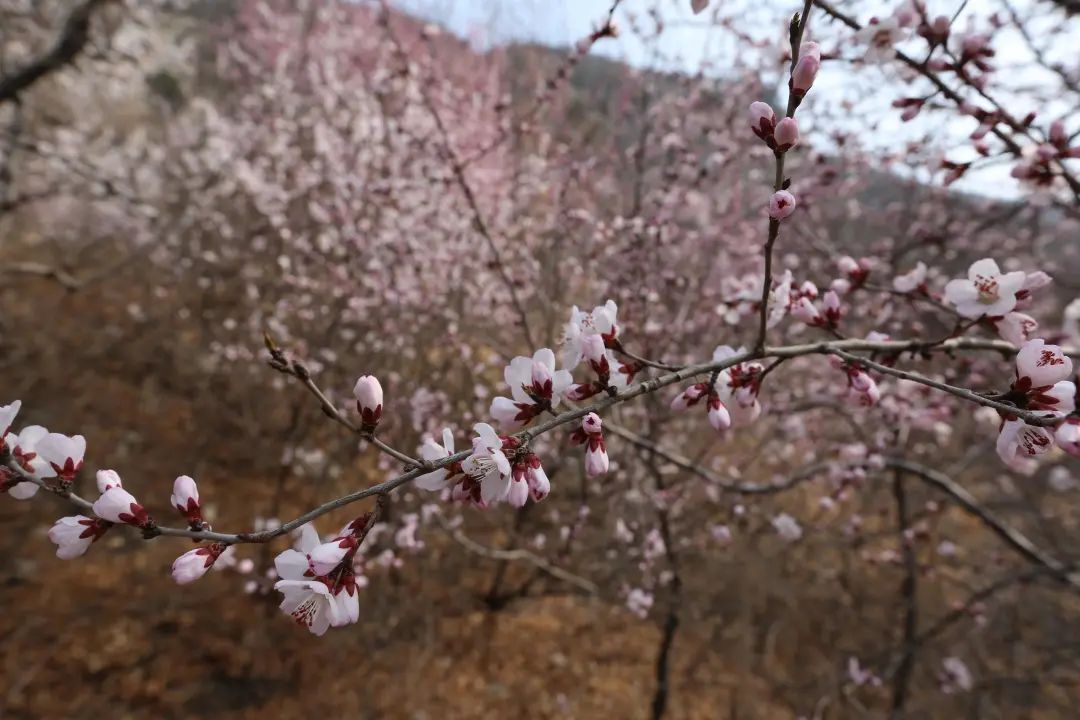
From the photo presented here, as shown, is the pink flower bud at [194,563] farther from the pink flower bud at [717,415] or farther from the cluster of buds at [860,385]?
the cluster of buds at [860,385]

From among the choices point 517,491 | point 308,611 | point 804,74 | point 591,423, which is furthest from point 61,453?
point 804,74

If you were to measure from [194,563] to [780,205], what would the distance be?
A: 1.13 meters

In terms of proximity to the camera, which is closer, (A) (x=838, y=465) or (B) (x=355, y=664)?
(A) (x=838, y=465)

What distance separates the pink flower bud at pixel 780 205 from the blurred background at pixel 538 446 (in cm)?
98

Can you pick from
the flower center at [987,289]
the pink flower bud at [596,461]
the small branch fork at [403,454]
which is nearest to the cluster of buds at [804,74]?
the small branch fork at [403,454]

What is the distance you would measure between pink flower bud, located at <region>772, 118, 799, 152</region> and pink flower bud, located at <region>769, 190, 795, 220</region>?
7 cm

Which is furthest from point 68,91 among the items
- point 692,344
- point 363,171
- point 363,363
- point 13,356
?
point 692,344

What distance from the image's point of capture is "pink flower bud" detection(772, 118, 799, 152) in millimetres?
901

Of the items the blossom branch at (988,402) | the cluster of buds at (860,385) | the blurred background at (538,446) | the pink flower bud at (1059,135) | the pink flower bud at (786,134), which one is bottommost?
the blurred background at (538,446)

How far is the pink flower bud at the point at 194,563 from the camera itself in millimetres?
916

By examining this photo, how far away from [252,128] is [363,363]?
20.7 ft

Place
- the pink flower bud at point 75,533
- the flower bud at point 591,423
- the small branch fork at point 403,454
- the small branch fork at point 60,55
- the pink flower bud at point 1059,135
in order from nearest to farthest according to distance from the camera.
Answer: the small branch fork at point 403,454
the pink flower bud at point 75,533
the flower bud at point 591,423
the pink flower bud at point 1059,135
the small branch fork at point 60,55

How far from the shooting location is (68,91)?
1277 centimetres

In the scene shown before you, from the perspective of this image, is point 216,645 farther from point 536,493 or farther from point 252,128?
point 252,128
